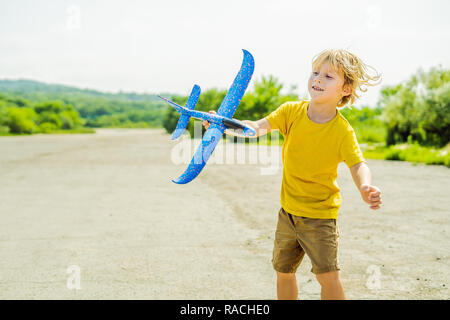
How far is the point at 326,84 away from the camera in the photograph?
8.30 feet

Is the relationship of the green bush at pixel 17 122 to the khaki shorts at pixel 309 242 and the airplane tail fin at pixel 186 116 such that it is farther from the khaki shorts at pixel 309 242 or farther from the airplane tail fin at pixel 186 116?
the khaki shorts at pixel 309 242

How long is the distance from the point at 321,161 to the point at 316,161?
3cm

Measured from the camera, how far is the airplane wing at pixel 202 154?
2.28m

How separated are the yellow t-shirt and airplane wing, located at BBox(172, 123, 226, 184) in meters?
0.57

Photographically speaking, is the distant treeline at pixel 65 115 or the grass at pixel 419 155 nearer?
the grass at pixel 419 155

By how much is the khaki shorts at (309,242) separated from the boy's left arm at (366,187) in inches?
15.3

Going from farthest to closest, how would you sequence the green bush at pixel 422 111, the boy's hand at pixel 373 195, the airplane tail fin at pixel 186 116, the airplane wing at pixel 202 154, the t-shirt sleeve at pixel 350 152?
the green bush at pixel 422 111
the airplane tail fin at pixel 186 116
the t-shirt sleeve at pixel 350 152
the airplane wing at pixel 202 154
the boy's hand at pixel 373 195

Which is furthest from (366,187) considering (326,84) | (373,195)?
(326,84)

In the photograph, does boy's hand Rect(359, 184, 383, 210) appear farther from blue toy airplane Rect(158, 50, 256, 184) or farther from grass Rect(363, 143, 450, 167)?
grass Rect(363, 143, 450, 167)

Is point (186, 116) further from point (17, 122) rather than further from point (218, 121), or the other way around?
point (17, 122)

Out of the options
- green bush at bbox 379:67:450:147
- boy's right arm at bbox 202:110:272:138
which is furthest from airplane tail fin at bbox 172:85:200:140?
green bush at bbox 379:67:450:147

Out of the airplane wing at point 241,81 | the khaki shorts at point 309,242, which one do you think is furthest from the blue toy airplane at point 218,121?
the khaki shorts at point 309,242

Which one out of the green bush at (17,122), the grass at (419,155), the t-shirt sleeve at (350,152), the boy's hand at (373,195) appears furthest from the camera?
the green bush at (17,122)

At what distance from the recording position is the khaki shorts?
2.52 metres
